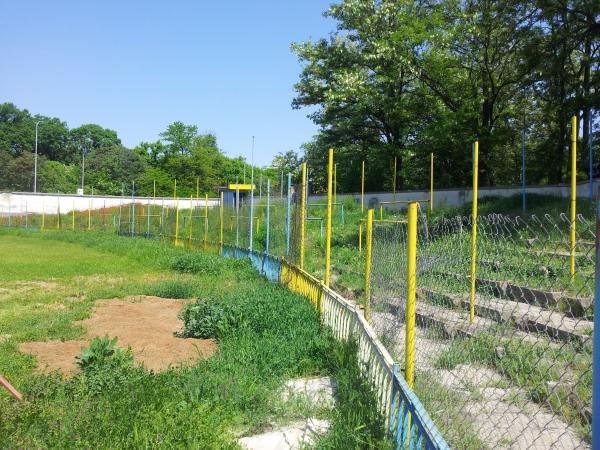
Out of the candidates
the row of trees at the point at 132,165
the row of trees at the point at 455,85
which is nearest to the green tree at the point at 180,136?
the row of trees at the point at 132,165

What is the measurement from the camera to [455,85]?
2511 cm

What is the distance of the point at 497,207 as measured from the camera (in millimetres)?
16250

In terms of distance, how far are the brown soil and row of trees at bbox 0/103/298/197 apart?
118 ft

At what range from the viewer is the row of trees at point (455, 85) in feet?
65.4

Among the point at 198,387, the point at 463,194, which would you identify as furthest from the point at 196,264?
the point at 198,387

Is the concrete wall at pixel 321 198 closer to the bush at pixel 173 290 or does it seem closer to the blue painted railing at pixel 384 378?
the blue painted railing at pixel 384 378

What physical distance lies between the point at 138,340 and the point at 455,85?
2113 centimetres

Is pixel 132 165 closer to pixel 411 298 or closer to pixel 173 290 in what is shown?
pixel 173 290

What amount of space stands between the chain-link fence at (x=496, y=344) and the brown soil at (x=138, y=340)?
2635 mm

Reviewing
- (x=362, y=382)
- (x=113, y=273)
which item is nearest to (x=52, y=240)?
(x=113, y=273)

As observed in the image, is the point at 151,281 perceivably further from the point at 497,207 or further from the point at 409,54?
the point at 409,54

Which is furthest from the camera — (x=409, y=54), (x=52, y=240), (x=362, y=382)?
(x=52, y=240)

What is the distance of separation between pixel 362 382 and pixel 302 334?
7.23 feet

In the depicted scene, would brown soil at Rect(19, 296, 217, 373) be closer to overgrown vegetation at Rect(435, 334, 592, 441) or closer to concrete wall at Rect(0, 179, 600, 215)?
overgrown vegetation at Rect(435, 334, 592, 441)
